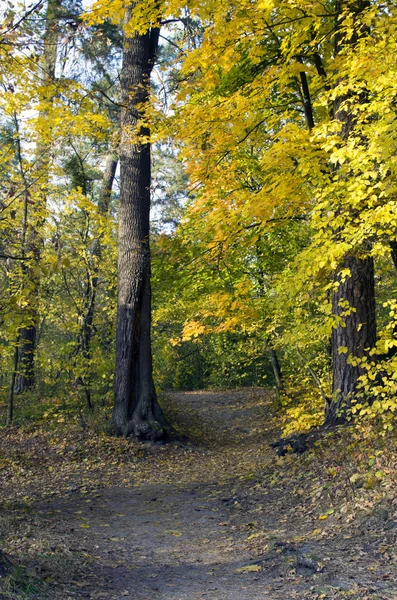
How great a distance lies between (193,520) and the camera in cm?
625

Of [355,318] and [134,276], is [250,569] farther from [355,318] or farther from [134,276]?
[134,276]

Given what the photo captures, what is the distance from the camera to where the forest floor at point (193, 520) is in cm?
389

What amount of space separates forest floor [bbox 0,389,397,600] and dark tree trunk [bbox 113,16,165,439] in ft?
2.87

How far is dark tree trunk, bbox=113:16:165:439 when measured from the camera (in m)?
10.7

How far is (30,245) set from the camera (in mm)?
11625

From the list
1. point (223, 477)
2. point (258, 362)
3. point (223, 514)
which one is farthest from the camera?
point (258, 362)

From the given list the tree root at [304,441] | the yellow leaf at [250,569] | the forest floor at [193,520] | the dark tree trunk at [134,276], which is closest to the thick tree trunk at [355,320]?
the tree root at [304,441]

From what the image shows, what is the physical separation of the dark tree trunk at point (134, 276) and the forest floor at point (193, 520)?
34.4 inches

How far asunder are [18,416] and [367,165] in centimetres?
955

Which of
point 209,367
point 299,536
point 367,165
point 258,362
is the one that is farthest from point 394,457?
point 209,367

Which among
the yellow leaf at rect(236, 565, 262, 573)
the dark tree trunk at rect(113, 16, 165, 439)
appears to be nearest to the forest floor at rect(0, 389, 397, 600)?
the yellow leaf at rect(236, 565, 262, 573)

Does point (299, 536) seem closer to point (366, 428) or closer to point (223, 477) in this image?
point (366, 428)

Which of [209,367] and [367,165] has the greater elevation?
[367,165]

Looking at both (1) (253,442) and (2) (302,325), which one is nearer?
(2) (302,325)
